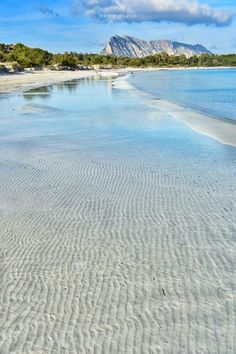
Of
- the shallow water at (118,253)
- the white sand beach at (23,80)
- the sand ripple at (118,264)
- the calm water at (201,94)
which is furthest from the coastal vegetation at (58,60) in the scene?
the sand ripple at (118,264)

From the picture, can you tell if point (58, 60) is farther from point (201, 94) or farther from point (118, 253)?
point (118, 253)

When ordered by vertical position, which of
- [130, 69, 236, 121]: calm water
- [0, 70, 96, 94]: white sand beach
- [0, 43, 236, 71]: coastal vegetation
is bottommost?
[130, 69, 236, 121]: calm water

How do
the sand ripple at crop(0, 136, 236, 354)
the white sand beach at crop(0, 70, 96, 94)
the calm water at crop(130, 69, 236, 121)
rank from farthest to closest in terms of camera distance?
1. the white sand beach at crop(0, 70, 96, 94)
2. the calm water at crop(130, 69, 236, 121)
3. the sand ripple at crop(0, 136, 236, 354)

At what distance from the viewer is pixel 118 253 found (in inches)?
163

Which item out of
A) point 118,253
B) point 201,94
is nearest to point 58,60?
point 201,94

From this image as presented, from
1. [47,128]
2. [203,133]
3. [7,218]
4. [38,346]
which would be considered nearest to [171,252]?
[38,346]

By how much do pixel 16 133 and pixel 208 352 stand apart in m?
10.4

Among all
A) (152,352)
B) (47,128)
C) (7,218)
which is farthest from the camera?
(47,128)

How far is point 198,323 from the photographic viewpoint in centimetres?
301

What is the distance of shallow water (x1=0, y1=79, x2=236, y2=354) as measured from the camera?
115 inches

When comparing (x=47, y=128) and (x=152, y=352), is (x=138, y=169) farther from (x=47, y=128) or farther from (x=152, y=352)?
(x=47, y=128)

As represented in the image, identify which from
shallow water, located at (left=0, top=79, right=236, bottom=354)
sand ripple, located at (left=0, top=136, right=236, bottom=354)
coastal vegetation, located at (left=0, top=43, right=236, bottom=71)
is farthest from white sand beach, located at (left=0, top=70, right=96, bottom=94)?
sand ripple, located at (left=0, top=136, right=236, bottom=354)

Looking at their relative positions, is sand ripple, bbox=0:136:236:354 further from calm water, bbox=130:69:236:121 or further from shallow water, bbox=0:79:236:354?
calm water, bbox=130:69:236:121

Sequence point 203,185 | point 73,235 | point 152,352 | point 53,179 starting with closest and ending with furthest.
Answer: point 152,352 < point 73,235 < point 203,185 < point 53,179
